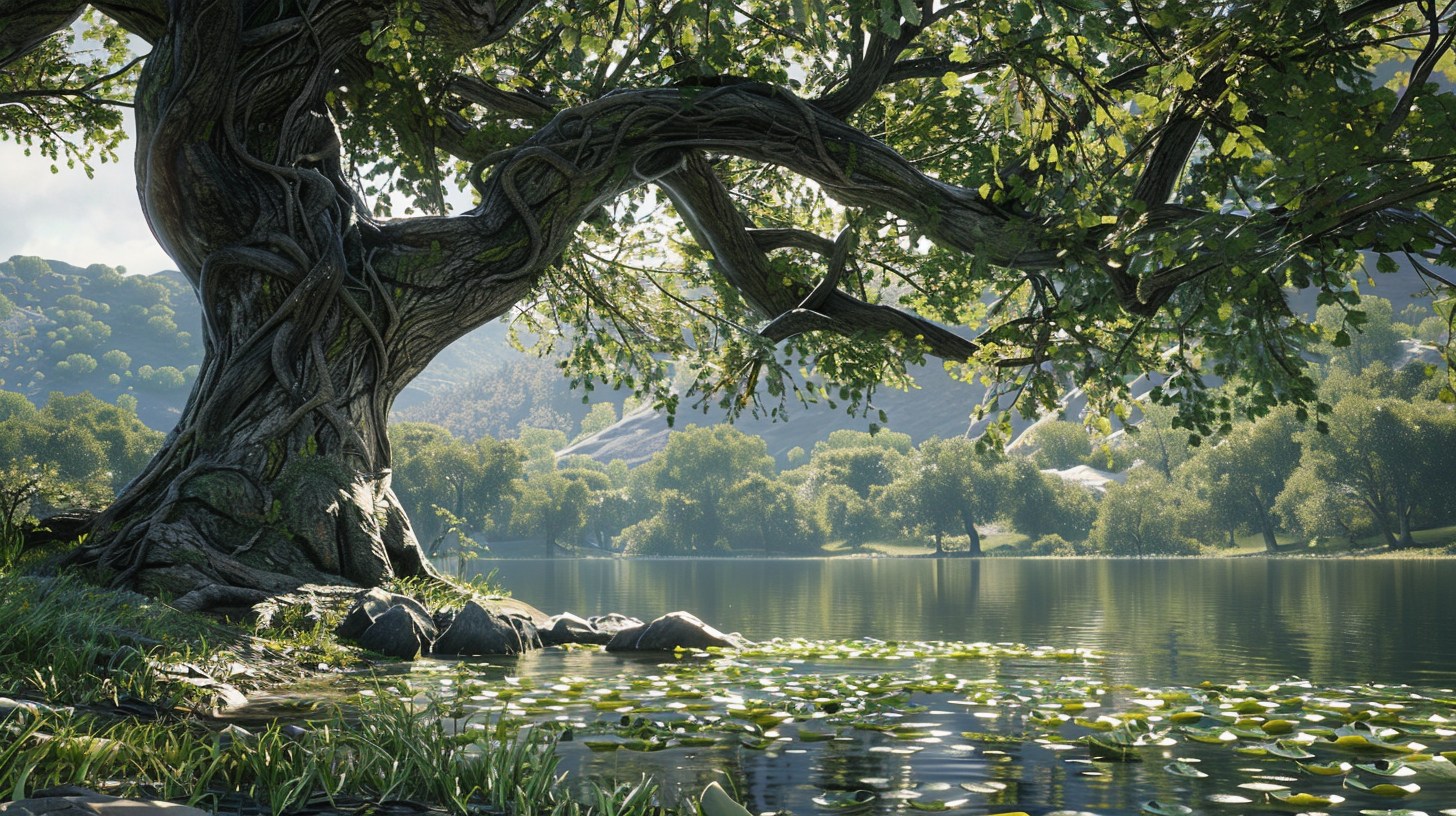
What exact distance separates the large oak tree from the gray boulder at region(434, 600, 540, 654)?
1.07m

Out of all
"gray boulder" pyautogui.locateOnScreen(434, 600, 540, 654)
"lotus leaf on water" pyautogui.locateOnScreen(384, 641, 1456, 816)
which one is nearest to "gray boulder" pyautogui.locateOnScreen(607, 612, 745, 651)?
"gray boulder" pyautogui.locateOnScreen(434, 600, 540, 654)

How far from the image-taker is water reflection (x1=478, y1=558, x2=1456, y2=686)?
10.4 meters

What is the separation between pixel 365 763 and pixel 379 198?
13717 mm

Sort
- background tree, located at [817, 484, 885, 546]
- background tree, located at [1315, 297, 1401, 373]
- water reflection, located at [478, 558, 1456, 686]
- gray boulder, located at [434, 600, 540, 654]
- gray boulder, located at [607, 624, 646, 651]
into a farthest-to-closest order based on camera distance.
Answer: background tree, located at [817, 484, 885, 546] < background tree, located at [1315, 297, 1401, 373] < water reflection, located at [478, 558, 1456, 686] < gray boulder, located at [607, 624, 646, 651] < gray boulder, located at [434, 600, 540, 654]

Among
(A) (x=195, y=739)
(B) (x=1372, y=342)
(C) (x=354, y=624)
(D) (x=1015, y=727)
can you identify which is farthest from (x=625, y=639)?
(B) (x=1372, y=342)

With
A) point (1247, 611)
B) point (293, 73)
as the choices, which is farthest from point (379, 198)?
point (1247, 611)

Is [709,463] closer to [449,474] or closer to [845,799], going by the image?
[449,474]

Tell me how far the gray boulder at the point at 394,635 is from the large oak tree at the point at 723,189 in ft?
3.09

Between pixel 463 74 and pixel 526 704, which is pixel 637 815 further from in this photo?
pixel 463 74

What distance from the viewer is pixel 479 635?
354 inches

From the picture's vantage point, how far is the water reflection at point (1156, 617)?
10.4m

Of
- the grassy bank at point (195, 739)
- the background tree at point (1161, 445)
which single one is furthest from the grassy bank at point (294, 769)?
the background tree at point (1161, 445)

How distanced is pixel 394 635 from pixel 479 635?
1101mm

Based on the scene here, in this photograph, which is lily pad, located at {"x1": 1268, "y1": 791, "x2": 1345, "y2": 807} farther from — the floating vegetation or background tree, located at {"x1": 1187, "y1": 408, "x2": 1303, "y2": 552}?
background tree, located at {"x1": 1187, "y1": 408, "x2": 1303, "y2": 552}
